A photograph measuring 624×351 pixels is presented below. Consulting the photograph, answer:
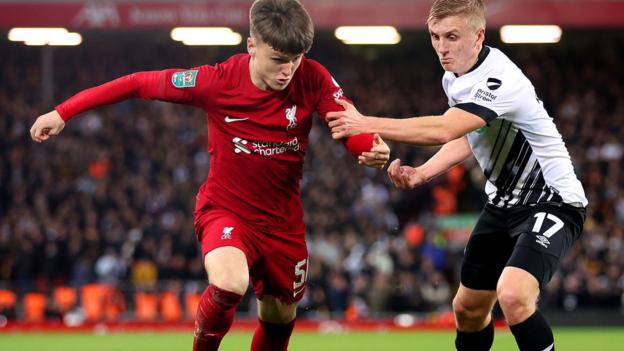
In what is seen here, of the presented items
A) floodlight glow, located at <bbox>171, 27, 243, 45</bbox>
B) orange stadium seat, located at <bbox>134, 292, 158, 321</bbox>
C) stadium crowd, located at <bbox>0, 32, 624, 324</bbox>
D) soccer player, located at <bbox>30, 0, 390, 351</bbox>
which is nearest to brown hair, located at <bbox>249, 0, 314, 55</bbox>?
soccer player, located at <bbox>30, 0, 390, 351</bbox>

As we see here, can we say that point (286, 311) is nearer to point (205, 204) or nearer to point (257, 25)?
point (205, 204)

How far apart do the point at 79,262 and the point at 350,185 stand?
213 inches

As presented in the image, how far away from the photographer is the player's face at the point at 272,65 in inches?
245

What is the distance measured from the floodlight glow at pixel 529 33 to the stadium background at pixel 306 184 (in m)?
0.40

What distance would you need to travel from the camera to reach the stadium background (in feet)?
54.7

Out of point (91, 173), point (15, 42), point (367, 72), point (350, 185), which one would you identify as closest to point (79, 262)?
point (91, 173)

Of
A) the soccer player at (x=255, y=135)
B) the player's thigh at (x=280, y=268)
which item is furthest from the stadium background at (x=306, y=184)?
the soccer player at (x=255, y=135)

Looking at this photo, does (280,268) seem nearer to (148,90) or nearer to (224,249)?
(224,249)

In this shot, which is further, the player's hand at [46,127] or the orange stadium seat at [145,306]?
the orange stadium seat at [145,306]

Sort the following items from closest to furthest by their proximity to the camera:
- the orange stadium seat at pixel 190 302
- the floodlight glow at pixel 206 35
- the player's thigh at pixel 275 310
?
the player's thigh at pixel 275 310 → the orange stadium seat at pixel 190 302 → the floodlight glow at pixel 206 35

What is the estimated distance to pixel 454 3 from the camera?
20.8 feet

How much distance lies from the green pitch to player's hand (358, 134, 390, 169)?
586 centimetres

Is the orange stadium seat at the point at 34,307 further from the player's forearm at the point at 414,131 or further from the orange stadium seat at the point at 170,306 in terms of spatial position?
the player's forearm at the point at 414,131

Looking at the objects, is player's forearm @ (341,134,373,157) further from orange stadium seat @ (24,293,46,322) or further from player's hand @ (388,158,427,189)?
orange stadium seat @ (24,293,46,322)
